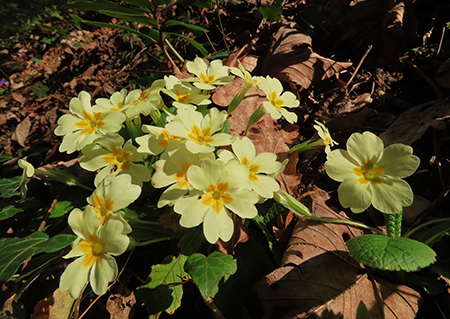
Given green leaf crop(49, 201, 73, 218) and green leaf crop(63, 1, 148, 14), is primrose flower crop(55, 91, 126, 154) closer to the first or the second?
green leaf crop(49, 201, 73, 218)

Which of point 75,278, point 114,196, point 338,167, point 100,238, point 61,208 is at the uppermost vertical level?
point 338,167

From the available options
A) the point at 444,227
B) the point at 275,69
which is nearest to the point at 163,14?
the point at 275,69

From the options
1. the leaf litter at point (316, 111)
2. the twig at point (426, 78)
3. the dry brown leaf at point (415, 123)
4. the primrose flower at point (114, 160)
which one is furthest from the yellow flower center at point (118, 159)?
the twig at point (426, 78)

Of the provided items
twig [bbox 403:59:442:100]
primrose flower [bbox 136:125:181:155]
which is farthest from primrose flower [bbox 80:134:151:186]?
twig [bbox 403:59:442:100]

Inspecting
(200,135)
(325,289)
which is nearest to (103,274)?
(200,135)

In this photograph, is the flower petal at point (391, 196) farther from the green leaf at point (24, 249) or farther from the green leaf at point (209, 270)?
the green leaf at point (24, 249)

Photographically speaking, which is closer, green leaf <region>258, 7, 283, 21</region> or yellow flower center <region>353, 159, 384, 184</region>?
yellow flower center <region>353, 159, 384, 184</region>

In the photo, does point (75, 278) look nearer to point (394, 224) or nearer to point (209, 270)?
point (209, 270)
